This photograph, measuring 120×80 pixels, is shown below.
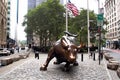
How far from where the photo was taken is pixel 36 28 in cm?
6003

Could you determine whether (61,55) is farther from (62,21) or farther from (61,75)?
(62,21)

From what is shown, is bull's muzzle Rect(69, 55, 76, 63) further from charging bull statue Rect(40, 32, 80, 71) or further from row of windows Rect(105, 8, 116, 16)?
row of windows Rect(105, 8, 116, 16)

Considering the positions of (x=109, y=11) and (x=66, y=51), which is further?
(x=109, y=11)

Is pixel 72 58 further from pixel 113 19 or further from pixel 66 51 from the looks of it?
pixel 113 19

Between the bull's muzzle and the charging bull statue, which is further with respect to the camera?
the charging bull statue

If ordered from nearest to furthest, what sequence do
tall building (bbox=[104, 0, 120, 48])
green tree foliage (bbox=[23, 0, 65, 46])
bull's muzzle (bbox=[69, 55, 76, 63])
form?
bull's muzzle (bbox=[69, 55, 76, 63])
green tree foliage (bbox=[23, 0, 65, 46])
tall building (bbox=[104, 0, 120, 48])

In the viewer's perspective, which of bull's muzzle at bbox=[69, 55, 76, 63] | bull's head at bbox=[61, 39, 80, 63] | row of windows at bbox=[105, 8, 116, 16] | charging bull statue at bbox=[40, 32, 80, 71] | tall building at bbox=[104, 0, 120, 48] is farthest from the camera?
row of windows at bbox=[105, 8, 116, 16]

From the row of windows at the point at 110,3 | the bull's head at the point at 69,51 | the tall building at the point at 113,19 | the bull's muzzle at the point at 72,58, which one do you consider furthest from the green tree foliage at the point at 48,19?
the row of windows at the point at 110,3

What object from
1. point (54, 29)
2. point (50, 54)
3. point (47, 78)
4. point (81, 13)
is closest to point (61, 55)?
point (50, 54)

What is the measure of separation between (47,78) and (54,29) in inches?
1701

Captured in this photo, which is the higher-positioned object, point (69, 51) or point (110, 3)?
point (110, 3)

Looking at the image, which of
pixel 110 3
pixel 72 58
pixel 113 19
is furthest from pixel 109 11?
pixel 72 58

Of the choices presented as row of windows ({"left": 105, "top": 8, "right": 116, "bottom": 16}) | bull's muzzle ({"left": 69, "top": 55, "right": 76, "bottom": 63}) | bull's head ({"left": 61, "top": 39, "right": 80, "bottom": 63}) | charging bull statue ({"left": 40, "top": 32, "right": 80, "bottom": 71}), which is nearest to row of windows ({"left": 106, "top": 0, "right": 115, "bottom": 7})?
row of windows ({"left": 105, "top": 8, "right": 116, "bottom": 16})

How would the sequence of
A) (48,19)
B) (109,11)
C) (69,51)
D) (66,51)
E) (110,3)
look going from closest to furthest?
1. (69,51)
2. (66,51)
3. (48,19)
4. (110,3)
5. (109,11)
